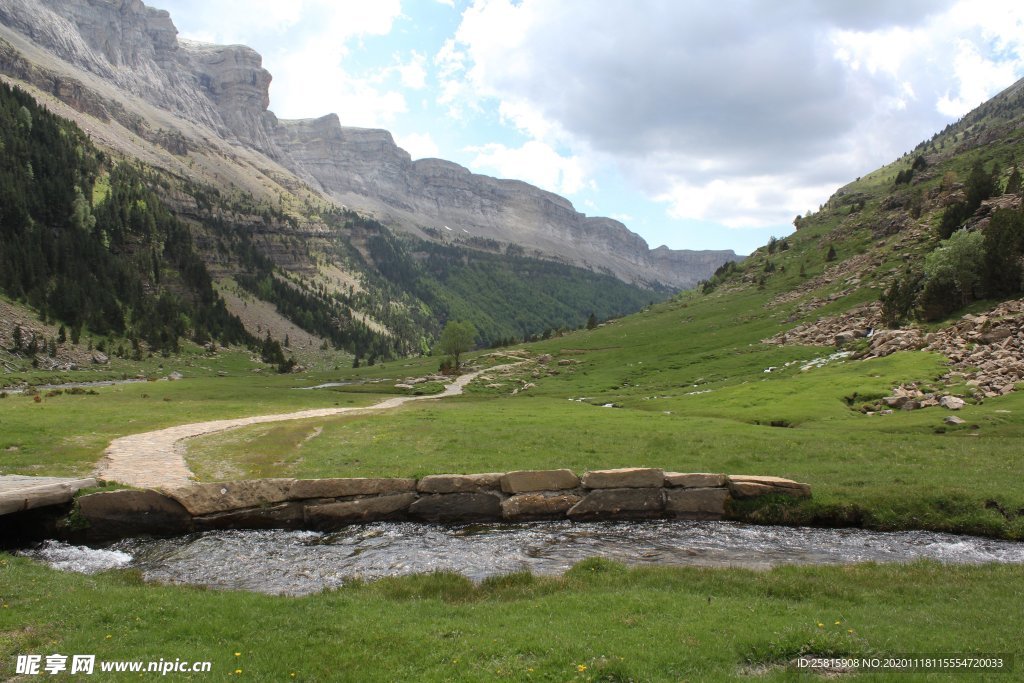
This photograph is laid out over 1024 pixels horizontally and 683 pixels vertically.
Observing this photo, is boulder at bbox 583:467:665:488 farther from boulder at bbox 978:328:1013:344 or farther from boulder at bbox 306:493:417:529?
boulder at bbox 978:328:1013:344

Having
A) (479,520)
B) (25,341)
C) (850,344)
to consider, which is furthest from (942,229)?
(25,341)

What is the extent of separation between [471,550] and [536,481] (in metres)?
5.64

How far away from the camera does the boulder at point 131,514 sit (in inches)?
829

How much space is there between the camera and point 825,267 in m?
137

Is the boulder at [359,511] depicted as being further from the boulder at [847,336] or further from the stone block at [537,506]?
the boulder at [847,336]

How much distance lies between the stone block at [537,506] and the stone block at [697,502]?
4.39m

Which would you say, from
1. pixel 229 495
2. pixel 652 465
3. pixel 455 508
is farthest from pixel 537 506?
pixel 229 495

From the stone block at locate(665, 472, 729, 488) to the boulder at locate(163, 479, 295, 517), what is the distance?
17483 millimetres

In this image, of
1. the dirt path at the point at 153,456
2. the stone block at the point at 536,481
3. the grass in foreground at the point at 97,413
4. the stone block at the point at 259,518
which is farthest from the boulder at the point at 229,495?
the stone block at the point at 536,481

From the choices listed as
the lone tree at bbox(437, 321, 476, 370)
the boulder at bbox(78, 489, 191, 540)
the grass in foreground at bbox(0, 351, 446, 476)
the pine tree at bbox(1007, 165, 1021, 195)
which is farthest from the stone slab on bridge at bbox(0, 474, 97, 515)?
the pine tree at bbox(1007, 165, 1021, 195)

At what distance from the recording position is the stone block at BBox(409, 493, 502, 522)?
25.0 metres

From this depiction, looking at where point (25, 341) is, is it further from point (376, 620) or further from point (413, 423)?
point (376, 620)

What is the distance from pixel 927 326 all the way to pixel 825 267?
82398mm

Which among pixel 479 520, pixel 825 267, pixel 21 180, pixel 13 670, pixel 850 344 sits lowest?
pixel 479 520
